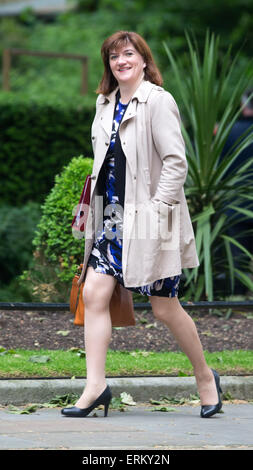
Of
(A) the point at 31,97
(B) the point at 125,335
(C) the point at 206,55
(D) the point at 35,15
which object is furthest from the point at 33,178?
(D) the point at 35,15

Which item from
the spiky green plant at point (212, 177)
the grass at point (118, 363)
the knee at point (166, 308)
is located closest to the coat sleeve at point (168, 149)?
the knee at point (166, 308)

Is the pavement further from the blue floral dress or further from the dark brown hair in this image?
the dark brown hair

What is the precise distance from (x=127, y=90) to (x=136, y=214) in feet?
2.22

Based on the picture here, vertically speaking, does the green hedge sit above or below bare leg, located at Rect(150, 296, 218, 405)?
above

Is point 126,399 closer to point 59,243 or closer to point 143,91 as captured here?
point 143,91

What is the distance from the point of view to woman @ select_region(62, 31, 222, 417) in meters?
4.73

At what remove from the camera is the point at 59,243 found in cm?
754

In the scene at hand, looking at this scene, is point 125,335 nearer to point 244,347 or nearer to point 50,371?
point 244,347

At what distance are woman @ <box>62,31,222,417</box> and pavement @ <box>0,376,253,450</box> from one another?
0.18 m

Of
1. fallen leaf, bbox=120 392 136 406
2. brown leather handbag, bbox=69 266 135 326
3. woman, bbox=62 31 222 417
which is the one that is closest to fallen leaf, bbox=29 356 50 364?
fallen leaf, bbox=120 392 136 406

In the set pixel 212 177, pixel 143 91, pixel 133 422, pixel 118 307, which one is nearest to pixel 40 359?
pixel 118 307

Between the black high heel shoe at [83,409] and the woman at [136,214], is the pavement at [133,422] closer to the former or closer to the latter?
the black high heel shoe at [83,409]

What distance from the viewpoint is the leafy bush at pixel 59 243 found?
7508mm

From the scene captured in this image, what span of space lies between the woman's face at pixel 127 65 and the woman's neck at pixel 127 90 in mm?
14
